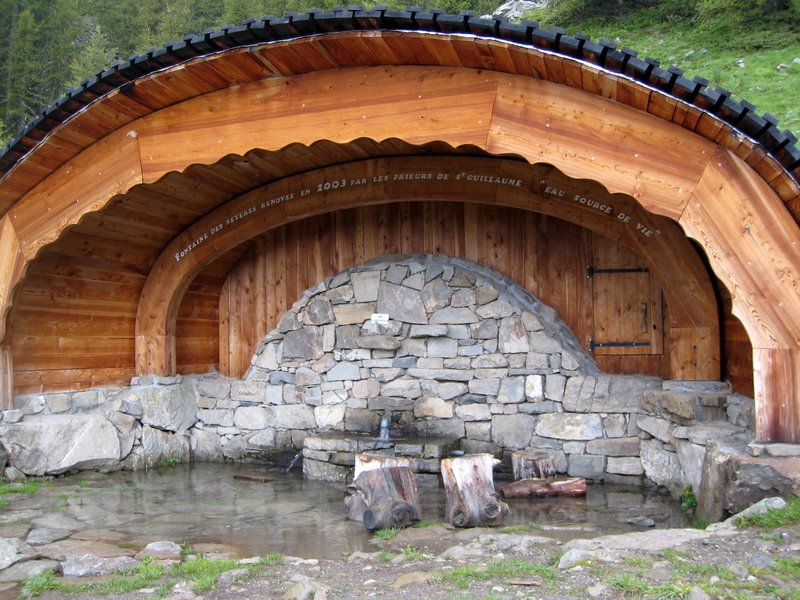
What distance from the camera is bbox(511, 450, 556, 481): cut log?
254 inches

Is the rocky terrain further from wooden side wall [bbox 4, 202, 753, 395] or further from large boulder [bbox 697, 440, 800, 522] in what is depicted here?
wooden side wall [bbox 4, 202, 753, 395]

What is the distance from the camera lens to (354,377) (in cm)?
790

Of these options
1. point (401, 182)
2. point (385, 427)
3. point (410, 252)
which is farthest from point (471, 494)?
point (410, 252)

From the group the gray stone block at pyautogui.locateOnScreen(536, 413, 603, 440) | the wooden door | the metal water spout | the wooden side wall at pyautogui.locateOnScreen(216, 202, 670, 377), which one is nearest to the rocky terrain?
the gray stone block at pyautogui.locateOnScreen(536, 413, 603, 440)

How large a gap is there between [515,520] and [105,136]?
190 inches

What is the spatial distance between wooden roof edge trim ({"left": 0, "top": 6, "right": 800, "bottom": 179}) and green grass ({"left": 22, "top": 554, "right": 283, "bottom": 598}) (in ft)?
11.7

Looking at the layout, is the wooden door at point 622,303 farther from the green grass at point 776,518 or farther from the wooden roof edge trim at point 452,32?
the green grass at point 776,518

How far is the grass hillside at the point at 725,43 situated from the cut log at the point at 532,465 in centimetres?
599

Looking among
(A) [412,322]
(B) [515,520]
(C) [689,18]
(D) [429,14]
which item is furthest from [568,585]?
(C) [689,18]

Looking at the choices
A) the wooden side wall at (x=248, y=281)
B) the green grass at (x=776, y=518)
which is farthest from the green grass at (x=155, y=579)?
the wooden side wall at (x=248, y=281)

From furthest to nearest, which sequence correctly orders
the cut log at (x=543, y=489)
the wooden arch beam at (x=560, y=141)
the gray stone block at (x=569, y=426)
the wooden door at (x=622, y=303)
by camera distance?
the wooden door at (x=622, y=303) → the gray stone block at (x=569, y=426) → the cut log at (x=543, y=489) → the wooden arch beam at (x=560, y=141)

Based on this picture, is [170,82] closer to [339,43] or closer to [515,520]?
[339,43]

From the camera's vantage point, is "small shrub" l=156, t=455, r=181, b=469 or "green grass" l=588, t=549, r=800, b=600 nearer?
"green grass" l=588, t=549, r=800, b=600

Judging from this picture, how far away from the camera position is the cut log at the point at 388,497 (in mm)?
4961
